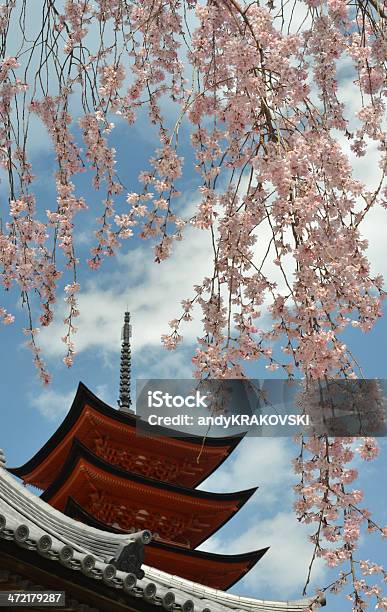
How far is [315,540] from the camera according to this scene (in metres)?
3.36

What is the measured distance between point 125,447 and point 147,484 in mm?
1309

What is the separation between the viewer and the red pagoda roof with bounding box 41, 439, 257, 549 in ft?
47.0

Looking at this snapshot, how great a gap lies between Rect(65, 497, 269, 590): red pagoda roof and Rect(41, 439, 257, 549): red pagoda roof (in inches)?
11.8

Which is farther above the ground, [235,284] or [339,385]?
[235,284]

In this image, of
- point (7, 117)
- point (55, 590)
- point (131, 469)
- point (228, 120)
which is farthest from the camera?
point (131, 469)

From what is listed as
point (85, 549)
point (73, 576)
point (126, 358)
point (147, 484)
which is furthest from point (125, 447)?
point (73, 576)

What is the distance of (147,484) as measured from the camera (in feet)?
47.6

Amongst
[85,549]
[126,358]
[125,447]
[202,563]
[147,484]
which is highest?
[126,358]

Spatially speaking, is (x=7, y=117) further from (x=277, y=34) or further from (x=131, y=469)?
(x=131, y=469)

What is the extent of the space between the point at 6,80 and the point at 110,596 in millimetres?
3915

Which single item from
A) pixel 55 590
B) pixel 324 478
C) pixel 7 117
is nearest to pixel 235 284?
→ pixel 324 478

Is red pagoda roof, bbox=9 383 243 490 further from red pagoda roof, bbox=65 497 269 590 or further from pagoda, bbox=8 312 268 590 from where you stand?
red pagoda roof, bbox=65 497 269 590

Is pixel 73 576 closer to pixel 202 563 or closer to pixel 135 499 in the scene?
pixel 135 499

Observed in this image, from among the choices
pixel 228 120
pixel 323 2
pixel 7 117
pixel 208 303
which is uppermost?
pixel 323 2
